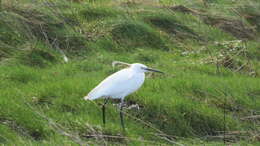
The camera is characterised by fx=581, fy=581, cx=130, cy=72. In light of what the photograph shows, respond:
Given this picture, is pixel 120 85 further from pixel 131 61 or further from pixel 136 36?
pixel 136 36

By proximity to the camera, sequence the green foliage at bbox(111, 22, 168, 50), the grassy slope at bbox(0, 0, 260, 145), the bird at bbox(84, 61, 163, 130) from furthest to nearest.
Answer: the green foliage at bbox(111, 22, 168, 50) < the bird at bbox(84, 61, 163, 130) < the grassy slope at bbox(0, 0, 260, 145)

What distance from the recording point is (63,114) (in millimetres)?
6781

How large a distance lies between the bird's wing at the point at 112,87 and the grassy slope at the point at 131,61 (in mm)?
327

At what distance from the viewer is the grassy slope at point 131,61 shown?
6465 millimetres

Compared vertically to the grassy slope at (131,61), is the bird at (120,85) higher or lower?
higher

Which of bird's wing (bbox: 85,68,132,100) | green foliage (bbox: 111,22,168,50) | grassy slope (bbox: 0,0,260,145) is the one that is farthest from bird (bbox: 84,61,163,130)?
green foliage (bbox: 111,22,168,50)

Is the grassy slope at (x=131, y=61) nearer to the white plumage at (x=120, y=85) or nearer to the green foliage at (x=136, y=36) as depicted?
the green foliage at (x=136, y=36)

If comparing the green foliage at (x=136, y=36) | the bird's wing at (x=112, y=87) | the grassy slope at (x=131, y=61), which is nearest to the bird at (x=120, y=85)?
the bird's wing at (x=112, y=87)

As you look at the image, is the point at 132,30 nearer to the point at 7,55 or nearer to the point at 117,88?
the point at 7,55

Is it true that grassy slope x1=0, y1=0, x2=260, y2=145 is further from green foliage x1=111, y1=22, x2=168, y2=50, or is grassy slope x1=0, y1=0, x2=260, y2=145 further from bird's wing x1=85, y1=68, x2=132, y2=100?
bird's wing x1=85, y1=68, x2=132, y2=100

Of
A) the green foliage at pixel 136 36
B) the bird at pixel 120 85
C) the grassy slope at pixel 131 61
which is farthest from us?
the green foliage at pixel 136 36

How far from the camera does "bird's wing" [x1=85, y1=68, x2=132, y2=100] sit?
6.56 metres

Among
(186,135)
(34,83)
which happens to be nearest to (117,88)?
(186,135)

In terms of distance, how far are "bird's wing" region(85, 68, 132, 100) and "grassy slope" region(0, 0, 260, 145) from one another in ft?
1.07
